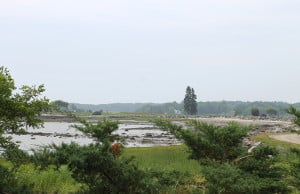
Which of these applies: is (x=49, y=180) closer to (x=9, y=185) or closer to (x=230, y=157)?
(x=9, y=185)

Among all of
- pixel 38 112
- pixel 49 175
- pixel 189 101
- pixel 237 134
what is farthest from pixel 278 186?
pixel 189 101

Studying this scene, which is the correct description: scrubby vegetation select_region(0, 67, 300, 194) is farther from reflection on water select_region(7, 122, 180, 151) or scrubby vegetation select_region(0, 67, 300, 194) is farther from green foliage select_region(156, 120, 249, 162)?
reflection on water select_region(7, 122, 180, 151)

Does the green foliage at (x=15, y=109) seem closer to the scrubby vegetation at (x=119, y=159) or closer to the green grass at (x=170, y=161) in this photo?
the scrubby vegetation at (x=119, y=159)

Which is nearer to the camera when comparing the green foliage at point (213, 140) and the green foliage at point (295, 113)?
the green foliage at point (213, 140)

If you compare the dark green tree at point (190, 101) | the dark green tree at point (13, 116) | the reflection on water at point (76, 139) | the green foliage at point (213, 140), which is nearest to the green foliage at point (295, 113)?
the green foliage at point (213, 140)

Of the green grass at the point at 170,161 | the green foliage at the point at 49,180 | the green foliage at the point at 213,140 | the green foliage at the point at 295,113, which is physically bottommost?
the green grass at the point at 170,161

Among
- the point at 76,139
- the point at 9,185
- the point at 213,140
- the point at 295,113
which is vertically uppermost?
the point at 295,113

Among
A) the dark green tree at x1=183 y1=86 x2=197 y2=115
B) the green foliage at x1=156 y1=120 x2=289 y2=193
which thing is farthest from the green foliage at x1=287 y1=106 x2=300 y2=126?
the dark green tree at x1=183 y1=86 x2=197 y2=115

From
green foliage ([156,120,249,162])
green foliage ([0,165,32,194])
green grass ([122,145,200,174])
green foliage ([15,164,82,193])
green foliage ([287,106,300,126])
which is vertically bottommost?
green grass ([122,145,200,174])

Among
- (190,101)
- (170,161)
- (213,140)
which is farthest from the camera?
(190,101)

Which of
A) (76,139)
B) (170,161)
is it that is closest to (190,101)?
(76,139)

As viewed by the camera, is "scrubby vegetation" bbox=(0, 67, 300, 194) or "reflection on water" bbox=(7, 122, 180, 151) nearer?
"scrubby vegetation" bbox=(0, 67, 300, 194)

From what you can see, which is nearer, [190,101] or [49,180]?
[49,180]

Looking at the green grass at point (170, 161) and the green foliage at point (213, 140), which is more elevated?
the green foliage at point (213, 140)
